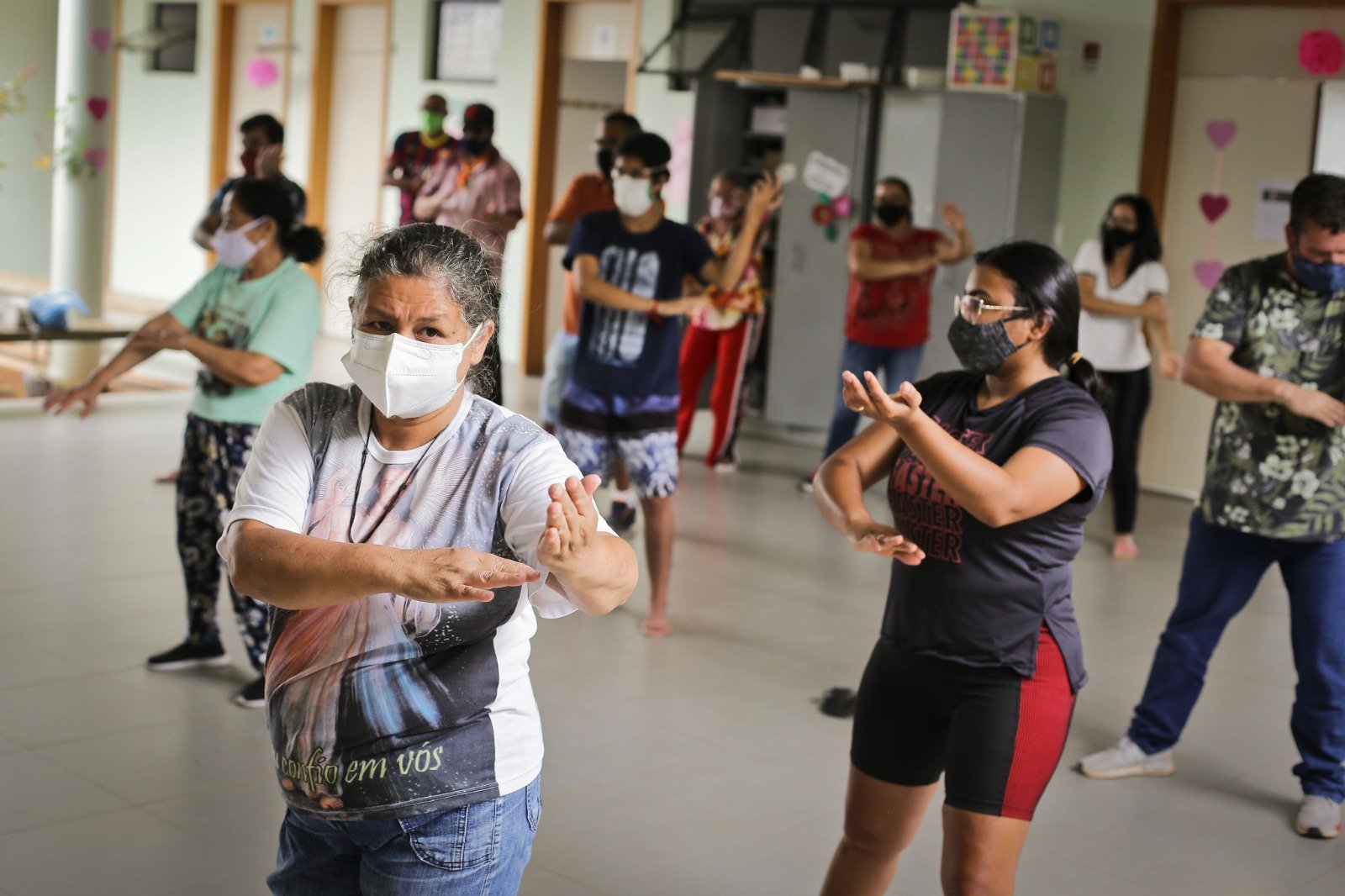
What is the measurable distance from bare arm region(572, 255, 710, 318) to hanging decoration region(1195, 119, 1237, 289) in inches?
165

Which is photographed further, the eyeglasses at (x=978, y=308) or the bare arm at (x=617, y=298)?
the bare arm at (x=617, y=298)

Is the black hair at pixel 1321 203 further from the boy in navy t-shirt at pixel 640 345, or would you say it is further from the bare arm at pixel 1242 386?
the boy in navy t-shirt at pixel 640 345

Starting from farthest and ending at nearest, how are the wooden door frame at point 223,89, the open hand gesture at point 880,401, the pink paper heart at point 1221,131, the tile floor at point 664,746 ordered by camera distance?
1. the wooden door frame at point 223,89
2. the pink paper heart at point 1221,131
3. the tile floor at point 664,746
4. the open hand gesture at point 880,401

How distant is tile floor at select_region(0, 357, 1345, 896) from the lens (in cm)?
342

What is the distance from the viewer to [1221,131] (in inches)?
323

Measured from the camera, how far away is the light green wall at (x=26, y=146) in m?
12.5

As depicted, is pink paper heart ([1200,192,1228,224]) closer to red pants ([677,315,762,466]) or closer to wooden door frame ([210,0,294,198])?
red pants ([677,315,762,466])

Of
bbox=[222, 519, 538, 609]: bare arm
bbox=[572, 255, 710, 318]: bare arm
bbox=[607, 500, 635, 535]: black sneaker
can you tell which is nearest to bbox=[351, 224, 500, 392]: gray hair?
bbox=[222, 519, 538, 609]: bare arm

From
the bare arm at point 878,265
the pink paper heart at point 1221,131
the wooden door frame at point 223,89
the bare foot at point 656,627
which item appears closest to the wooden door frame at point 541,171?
the wooden door frame at point 223,89

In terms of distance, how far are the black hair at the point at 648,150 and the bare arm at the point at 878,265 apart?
95.8 inches

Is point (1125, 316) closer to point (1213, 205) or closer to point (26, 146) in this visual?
point (1213, 205)

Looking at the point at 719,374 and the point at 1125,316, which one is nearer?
the point at 1125,316

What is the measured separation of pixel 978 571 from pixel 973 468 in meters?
0.24

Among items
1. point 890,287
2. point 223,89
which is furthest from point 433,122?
point 223,89
